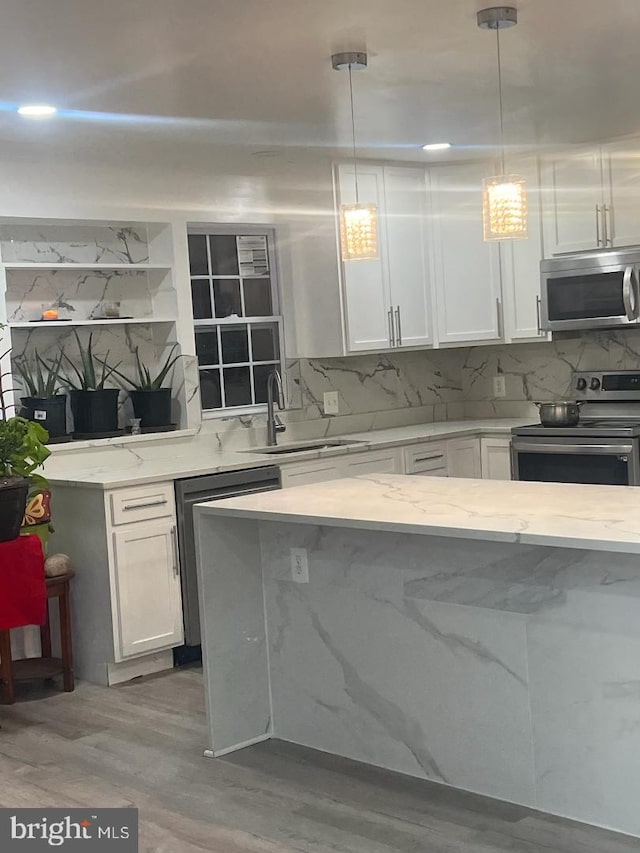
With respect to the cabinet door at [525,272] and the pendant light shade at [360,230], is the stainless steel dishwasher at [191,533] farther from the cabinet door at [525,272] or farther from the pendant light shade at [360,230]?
the cabinet door at [525,272]

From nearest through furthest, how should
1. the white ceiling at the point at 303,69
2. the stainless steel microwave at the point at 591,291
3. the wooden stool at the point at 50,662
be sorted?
the white ceiling at the point at 303,69
the wooden stool at the point at 50,662
the stainless steel microwave at the point at 591,291

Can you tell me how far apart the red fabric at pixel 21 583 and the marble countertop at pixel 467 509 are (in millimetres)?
879

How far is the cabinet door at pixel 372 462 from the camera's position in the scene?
5539 mm

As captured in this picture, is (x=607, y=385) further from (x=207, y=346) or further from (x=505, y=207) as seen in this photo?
(x=505, y=207)

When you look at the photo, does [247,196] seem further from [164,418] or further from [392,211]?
[164,418]

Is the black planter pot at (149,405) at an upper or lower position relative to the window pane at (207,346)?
lower

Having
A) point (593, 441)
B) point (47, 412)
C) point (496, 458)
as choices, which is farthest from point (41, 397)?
point (593, 441)

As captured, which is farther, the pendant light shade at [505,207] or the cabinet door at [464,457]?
the cabinet door at [464,457]

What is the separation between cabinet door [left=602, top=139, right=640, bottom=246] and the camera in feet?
18.5

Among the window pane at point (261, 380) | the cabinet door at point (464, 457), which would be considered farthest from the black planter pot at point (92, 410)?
the cabinet door at point (464, 457)

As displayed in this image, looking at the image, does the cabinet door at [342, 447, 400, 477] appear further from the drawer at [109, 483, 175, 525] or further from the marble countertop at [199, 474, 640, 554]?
the marble countertop at [199, 474, 640, 554]

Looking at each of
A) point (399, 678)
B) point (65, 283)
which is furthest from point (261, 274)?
point (399, 678)

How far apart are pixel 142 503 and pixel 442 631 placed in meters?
1.77

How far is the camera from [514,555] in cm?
317
